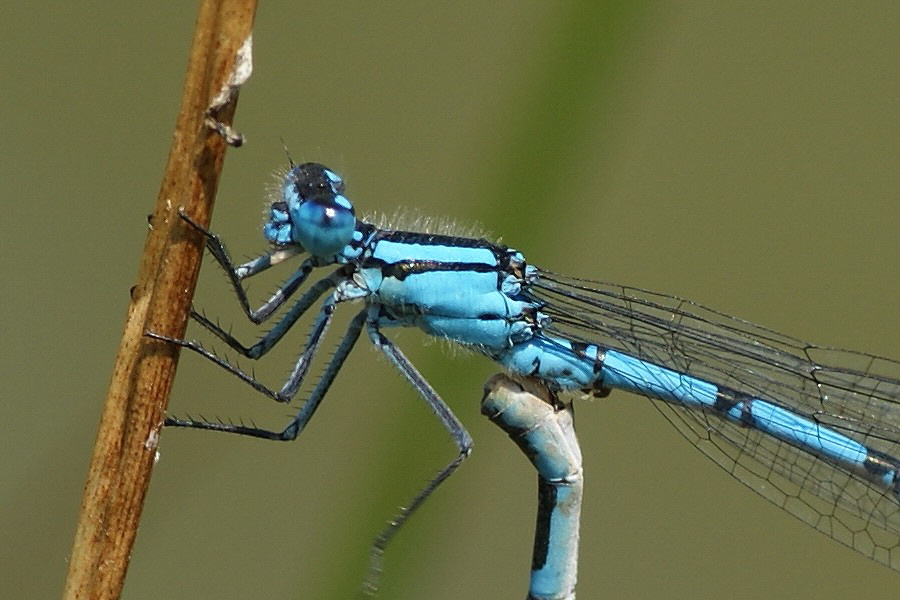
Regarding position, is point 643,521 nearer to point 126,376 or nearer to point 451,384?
point 451,384

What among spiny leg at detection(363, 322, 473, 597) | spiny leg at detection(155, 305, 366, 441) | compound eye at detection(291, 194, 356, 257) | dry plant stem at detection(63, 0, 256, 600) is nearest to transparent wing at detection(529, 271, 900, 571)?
spiny leg at detection(363, 322, 473, 597)

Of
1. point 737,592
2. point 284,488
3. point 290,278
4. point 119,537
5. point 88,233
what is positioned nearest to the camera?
point 119,537

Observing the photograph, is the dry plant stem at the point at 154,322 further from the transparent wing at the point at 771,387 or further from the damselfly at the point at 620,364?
the transparent wing at the point at 771,387

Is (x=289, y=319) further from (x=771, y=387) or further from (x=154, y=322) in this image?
(x=771, y=387)

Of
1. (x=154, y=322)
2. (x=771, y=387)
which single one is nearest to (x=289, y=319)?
(x=154, y=322)

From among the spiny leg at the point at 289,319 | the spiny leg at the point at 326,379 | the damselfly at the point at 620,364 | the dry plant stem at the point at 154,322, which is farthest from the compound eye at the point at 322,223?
the dry plant stem at the point at 154,322

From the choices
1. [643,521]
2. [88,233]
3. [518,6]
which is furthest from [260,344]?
[643,521]
